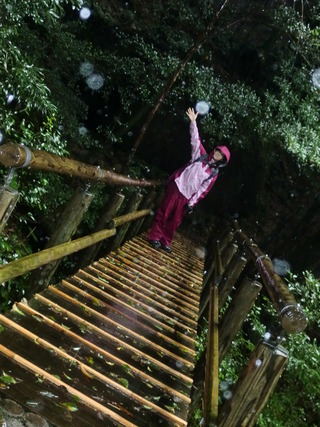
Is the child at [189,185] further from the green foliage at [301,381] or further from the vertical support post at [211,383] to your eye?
the vertical support post at [211,383]

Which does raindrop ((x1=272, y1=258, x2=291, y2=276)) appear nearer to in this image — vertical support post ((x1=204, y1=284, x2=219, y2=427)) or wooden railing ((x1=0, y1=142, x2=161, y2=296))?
wooden railing ((x1=0, y1=142, x2=161, y2=296))

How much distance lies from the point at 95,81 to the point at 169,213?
5.13 metres

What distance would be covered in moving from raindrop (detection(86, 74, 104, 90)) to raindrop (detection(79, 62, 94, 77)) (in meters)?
0.20

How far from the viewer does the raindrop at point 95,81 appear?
9.82 metres

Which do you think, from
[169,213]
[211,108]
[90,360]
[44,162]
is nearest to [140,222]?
[169,213]

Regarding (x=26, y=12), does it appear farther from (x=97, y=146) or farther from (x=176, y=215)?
(x=97, y=146)

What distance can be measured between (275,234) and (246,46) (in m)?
6.48

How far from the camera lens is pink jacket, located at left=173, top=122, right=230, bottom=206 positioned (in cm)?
625

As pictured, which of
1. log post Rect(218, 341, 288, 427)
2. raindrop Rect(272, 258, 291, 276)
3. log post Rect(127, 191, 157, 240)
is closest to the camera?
log post Rect(218, 341, 288, 427)

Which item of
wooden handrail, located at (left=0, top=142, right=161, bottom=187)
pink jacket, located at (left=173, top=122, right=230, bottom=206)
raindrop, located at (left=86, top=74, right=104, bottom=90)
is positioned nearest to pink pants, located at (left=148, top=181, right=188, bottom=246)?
pink jacket, located at (left=173, top=122, right=230, bottom=206)

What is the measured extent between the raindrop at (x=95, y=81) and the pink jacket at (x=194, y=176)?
4.48 meters

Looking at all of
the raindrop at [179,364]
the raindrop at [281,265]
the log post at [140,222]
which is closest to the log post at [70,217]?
the raindrop at [179,364]

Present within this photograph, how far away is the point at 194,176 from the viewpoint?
632 centimetres

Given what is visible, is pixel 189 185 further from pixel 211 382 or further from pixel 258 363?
pixel 258 363
